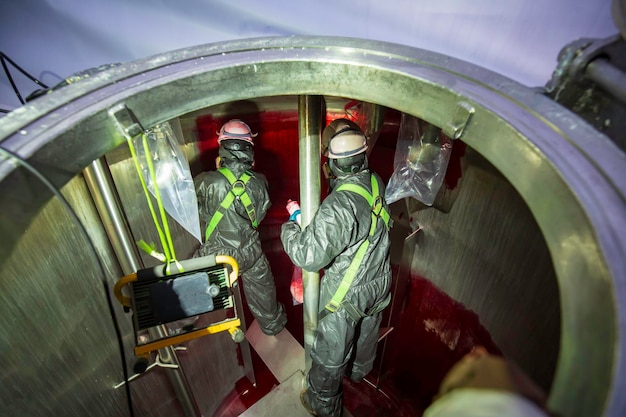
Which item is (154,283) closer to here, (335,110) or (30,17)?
(30,17)

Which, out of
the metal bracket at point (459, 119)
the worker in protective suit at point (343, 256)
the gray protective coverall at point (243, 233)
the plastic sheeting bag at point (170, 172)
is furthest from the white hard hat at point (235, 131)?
the metal bracket at point (459, 119)

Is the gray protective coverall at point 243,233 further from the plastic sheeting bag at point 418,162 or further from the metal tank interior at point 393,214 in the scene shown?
the plastic sheeting bag at point 418,162

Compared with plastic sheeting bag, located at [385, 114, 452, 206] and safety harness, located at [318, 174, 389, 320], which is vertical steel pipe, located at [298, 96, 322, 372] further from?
plastic sheeting bag, located at [385, 114, 452, 206]

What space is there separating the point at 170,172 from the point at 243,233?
0.86 metres

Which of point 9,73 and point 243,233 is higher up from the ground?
point 9,73

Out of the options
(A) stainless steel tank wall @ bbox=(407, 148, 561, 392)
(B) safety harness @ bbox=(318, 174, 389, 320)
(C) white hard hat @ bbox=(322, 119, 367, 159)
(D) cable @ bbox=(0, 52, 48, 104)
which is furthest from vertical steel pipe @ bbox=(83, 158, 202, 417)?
(A) stainless steel tank wall @ bbox=(407, 148, 561, 392)

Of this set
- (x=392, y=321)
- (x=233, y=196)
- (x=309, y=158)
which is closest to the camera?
(x=309, y=158)

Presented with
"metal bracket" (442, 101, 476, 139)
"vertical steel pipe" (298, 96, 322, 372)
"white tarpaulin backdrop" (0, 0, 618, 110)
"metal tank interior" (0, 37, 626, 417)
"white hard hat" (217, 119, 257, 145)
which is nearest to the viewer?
"metal tank interior" (0, 37, 626, 417)

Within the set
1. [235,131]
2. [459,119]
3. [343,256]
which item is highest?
[459,119]

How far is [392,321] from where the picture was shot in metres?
2.79

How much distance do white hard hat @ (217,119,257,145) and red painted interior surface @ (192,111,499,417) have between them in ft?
0.55

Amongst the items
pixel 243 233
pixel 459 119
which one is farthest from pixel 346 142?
pixel 243 233

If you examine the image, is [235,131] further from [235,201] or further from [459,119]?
[459,119]

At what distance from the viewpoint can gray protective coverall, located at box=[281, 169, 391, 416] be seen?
1.70m
